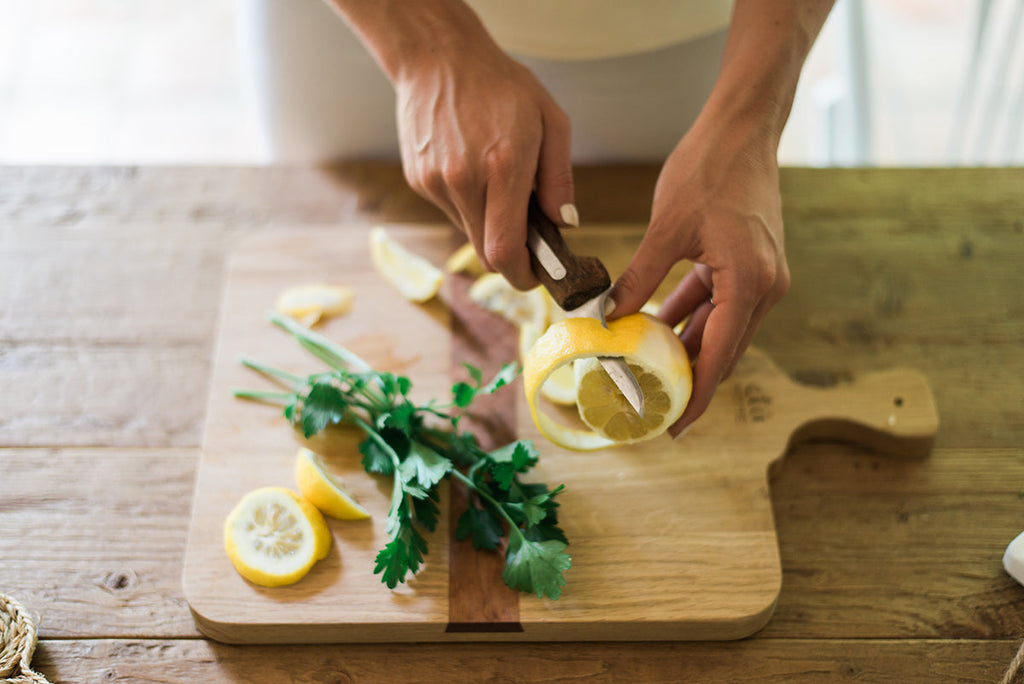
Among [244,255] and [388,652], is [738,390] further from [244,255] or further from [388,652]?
[244,255]

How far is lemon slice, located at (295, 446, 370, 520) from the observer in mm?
1362

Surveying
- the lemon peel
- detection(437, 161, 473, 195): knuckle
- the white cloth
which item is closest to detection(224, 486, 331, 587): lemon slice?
the lemon peel

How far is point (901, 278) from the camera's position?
5.61ft

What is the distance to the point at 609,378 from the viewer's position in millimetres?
1337

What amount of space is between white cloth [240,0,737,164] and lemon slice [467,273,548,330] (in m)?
0.42

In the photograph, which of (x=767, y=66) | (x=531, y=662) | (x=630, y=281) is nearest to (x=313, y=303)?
(x=630, y=281)

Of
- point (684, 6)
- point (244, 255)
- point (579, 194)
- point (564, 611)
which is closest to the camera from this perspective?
point (564, 611)

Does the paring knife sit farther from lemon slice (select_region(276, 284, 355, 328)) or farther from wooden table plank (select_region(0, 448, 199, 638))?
wooden table plank (select_region(0, 448, 199, 638))

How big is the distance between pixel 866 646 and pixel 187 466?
110 cm

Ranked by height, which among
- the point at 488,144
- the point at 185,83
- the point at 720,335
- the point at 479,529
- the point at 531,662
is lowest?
the point at 185,83

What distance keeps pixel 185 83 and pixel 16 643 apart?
104 inches

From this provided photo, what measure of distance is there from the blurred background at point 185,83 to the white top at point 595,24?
4.92ft

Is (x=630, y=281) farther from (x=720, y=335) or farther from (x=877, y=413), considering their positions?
(x=877, y=413)

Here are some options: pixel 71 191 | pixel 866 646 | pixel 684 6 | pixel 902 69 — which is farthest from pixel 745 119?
pixel 902 69
